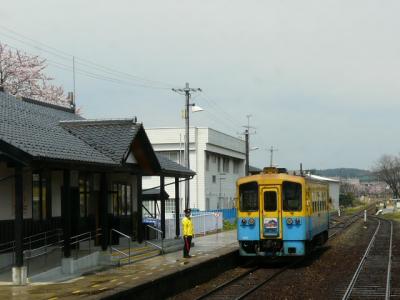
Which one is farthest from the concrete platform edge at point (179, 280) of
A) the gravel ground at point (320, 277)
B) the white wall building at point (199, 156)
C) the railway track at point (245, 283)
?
the white wall building at point (199, 156)

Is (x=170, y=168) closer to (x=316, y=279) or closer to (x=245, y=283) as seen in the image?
(x=245, y=283)

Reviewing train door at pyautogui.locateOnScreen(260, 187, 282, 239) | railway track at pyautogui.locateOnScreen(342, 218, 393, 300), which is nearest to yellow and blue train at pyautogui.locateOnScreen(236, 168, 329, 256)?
train door at pyautogui.locateOnScreen(260, 187, 282, 239)

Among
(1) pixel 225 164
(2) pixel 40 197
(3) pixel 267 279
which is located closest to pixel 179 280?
(3) pixel 267 279

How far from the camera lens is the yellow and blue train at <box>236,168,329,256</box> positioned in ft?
64.0

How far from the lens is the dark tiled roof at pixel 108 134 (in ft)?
59.6

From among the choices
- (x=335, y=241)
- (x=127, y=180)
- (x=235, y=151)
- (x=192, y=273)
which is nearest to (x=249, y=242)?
(x=192, y=273)

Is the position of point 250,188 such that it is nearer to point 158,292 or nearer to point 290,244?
point 290,244

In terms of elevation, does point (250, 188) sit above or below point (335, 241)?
above

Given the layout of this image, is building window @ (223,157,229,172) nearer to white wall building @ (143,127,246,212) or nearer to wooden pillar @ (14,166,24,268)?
white wall building @ (143,127,246,212)

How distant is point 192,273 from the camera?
16484 mm

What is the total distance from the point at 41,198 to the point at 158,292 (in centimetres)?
525

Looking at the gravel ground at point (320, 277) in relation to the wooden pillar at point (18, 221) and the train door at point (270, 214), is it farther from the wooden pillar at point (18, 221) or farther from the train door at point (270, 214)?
the wooden pillar at point (18, 221)

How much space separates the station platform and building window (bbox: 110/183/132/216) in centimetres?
370

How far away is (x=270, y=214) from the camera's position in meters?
19.7
